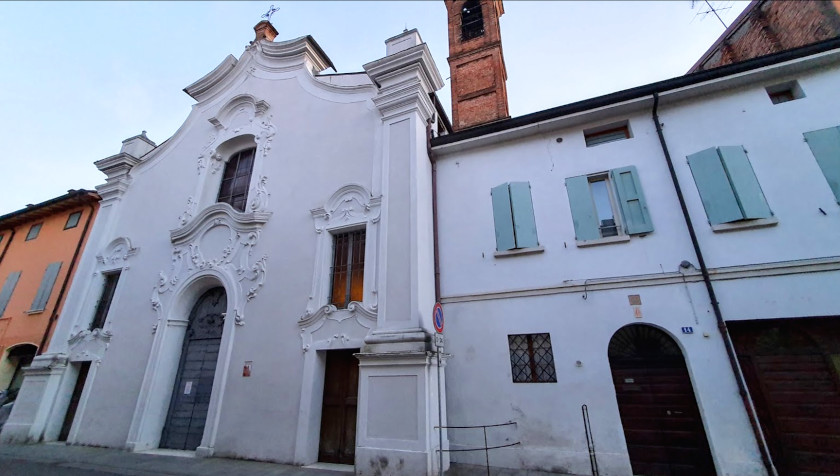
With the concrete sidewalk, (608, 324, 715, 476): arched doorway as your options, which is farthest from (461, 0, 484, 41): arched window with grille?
the concrete sidewalk

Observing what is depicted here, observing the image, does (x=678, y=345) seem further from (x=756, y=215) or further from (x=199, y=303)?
(x=199, y=303)

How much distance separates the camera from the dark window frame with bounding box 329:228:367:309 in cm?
777

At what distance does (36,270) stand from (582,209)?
59.0 ft

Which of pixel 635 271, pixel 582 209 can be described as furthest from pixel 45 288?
pixel 635 271

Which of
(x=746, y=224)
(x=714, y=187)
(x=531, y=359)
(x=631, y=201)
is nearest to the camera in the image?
(x=746, y=224)

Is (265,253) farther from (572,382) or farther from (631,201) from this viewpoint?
(631,201)

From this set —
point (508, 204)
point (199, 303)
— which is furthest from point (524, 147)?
point (199, 303)

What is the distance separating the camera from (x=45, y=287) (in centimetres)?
1230

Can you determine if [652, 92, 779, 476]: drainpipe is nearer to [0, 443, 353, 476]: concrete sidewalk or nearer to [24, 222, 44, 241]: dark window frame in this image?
[0, 443, 353, 476]: concrete sidewalk

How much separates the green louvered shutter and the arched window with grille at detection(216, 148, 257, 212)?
12.3 metres

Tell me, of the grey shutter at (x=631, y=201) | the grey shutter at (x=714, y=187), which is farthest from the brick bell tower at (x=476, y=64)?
the grey shutter at (x=714, y=187)

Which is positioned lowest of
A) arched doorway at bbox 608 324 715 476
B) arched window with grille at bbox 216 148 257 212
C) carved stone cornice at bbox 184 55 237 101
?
arched doorway at bbox 608 324 715 476

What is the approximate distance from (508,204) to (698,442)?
16.7ft

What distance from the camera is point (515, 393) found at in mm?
6617
